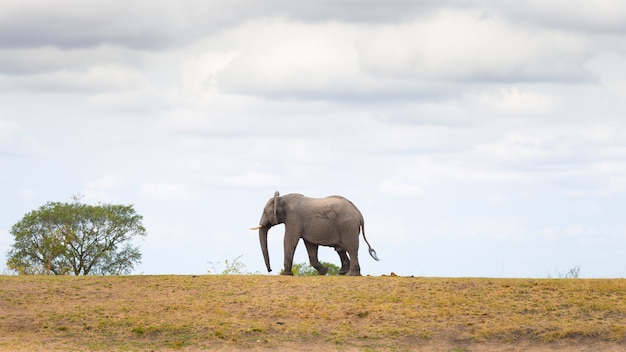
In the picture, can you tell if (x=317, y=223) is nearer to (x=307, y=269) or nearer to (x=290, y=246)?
(x=290, y=246)

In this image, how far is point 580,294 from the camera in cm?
2639

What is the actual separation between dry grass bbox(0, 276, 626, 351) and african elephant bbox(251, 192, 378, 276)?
6.28 feet

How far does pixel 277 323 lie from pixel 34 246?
23350mm

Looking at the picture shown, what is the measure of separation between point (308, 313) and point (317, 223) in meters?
4.95

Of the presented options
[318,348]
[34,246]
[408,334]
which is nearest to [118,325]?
[318,348]

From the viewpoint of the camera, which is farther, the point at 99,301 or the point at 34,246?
the point at 34,246

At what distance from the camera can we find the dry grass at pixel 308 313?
958 inches

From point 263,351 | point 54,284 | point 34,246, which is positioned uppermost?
point 34,246

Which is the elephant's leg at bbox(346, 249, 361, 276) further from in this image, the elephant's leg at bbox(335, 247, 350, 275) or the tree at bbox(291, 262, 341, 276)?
the tree at bbox(291, 262, 341, 276)

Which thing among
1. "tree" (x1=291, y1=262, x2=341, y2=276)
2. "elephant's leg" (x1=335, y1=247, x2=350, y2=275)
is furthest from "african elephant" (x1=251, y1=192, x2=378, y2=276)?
"tree" (x1=291, y1=262, x2=341, y2=276)

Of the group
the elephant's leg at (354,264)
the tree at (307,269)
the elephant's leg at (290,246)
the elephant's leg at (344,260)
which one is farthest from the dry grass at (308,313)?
the tree at (307,269)

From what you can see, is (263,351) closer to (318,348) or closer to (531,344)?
(318,348)

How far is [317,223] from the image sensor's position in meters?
30.2

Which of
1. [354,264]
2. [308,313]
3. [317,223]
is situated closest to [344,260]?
[354,264]
